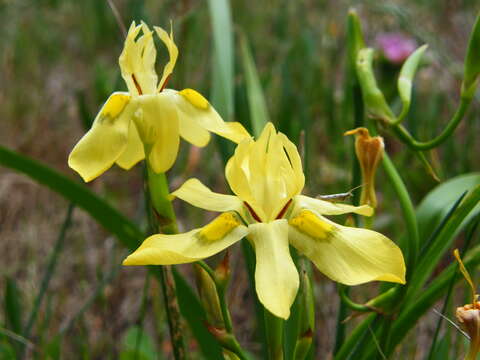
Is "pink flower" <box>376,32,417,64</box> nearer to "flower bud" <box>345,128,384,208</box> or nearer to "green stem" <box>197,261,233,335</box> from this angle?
"flower bud" <box>345,128,384,208</box>

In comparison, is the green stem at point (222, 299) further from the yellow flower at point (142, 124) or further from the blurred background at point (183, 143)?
the blurred background at point (183, 143)

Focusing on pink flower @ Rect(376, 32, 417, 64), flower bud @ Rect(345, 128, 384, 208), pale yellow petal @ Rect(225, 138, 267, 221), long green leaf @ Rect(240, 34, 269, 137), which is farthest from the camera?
pink flower @ Rect(376, 32, 417, 64)

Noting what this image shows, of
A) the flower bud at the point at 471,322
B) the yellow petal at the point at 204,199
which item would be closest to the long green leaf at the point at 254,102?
the yellow petal at the point at 204,199

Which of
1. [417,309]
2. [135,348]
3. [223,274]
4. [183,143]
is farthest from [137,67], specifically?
[183,143]

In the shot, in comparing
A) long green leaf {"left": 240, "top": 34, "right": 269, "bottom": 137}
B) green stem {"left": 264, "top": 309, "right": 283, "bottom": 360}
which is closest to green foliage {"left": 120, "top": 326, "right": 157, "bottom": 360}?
long green leaf {"left": 240, "top": 34, "right": 269, "bottom": 137}

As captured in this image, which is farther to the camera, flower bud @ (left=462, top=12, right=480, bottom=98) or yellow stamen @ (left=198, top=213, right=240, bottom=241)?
flower bud @ (left=462, top=12, right=480, bottom=98)

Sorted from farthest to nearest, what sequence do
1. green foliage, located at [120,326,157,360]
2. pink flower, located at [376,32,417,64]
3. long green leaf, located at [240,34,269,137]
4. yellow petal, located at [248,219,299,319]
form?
1. pink flower, located at [376,32,417,64]
2. long green leaf, located at [240,34,269,137]
3. green foliage, located at [120,326,157,360]
4. yellow petal, located at [248,219,299,319]

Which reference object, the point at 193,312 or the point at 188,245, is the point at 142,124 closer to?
the point at 188,245
